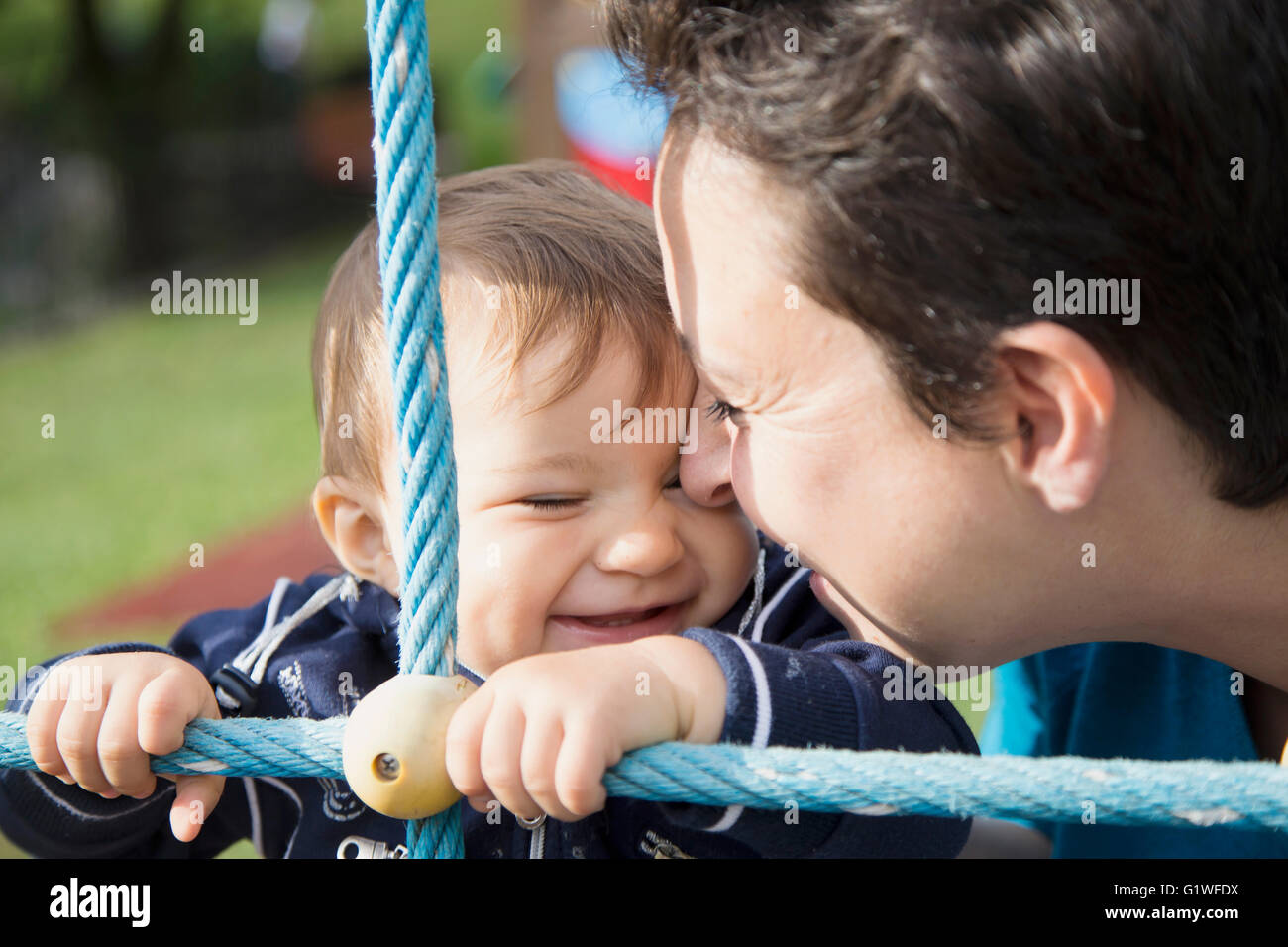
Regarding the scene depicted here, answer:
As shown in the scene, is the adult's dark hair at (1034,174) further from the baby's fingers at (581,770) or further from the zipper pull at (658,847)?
the zipper pull at (658,847)

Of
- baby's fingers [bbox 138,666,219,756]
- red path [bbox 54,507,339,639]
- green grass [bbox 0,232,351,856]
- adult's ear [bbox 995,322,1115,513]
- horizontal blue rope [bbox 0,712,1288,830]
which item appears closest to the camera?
horizontal blue rope [bbox 0,712,1288,830]

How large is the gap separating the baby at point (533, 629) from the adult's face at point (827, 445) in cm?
8

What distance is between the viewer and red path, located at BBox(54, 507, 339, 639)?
3443 millimetres

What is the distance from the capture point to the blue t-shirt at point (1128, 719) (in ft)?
3.93

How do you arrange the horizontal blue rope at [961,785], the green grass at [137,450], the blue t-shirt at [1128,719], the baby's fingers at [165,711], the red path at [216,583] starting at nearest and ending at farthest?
the horizontal blue rope at [961,785] < the baby's fingers at [165,711] < the blue t-shirt at [1128,719] < the red path at [216,583] < the green grass at [137,450]

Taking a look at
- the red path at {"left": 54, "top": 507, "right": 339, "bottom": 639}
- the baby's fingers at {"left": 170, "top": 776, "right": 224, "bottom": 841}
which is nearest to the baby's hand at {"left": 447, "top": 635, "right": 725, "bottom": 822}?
the baby's fingers at {"left": 170, "top": 776, "right": 224, "bottom": 841}

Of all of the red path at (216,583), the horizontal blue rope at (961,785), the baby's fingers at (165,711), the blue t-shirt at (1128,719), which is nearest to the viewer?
the horizontal blue rope at (961,785)

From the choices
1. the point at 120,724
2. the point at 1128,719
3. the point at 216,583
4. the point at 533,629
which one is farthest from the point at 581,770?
the point at 216,583

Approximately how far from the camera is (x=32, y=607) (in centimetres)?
346

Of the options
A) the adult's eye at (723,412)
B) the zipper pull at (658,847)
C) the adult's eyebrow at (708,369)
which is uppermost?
the adult's eyebrow at (708,369)

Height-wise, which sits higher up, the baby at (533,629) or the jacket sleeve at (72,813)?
the baby at (533,629)

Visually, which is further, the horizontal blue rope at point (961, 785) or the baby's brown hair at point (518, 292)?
the baby's brown hair at point (518, 292)

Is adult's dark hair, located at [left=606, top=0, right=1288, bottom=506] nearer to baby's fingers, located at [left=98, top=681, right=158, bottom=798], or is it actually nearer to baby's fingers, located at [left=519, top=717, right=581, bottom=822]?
baby's fingers, located at [left=519, top=717, right=581, bottom=822]

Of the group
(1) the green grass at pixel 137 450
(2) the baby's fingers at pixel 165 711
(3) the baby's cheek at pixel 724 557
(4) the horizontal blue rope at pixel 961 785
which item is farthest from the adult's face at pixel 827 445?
(1) the green grass at pixel 137 450
